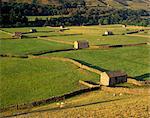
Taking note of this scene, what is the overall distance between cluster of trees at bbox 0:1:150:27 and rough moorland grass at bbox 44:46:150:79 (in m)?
57.4

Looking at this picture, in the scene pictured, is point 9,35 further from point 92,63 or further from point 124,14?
point 124,14

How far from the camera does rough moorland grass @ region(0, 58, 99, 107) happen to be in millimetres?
37625

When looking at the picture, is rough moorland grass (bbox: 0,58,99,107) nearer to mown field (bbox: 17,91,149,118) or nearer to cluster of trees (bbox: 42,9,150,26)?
mown field (bbox: 17,91,149,118)

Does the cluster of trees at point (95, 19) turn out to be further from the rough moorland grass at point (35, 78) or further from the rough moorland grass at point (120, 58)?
the rough moorland grass at point (35, 78)

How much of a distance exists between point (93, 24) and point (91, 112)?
12103cm

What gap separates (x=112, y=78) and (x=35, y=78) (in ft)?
33.9

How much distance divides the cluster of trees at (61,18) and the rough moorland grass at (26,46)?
36729mm

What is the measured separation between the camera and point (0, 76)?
46.5 m

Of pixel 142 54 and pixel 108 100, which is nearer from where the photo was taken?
pixel 108 100

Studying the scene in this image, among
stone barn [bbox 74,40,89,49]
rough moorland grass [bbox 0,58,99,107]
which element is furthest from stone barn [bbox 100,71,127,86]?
stone barn [bbox 74,40,89,49]

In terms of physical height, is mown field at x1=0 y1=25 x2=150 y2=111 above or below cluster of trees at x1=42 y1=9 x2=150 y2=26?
below

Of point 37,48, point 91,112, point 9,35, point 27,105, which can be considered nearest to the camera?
point 91,112

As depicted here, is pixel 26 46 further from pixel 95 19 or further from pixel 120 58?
pixel 95 19

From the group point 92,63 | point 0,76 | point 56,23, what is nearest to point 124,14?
point 56,23
